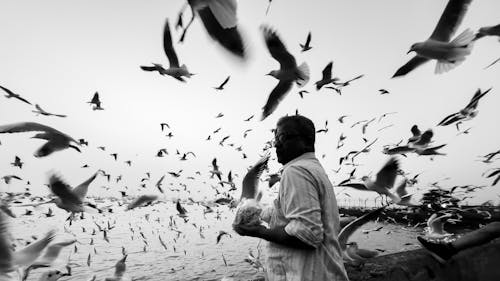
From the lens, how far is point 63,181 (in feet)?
10.6

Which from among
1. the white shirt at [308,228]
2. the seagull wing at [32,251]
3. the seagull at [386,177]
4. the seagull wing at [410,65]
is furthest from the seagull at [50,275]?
the seagull wing at [410,65]

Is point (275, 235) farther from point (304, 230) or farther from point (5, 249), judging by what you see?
point (5, 249)

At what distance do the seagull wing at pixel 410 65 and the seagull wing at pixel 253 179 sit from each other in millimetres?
1261

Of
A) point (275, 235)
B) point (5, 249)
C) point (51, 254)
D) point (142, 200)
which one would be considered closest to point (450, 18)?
point (275, 235)

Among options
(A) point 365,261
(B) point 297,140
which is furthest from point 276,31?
(A) point 365,261

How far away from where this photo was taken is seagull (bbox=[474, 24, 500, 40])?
1.86 metres

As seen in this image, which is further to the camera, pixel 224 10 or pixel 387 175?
pixel 387 175

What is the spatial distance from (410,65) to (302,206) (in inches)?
51.9

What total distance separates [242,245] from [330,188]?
96.2 feet

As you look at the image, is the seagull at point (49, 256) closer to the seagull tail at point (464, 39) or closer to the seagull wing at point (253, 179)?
the seagull wing at point (253, 179)

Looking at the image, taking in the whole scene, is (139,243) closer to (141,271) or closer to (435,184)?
(141,271)

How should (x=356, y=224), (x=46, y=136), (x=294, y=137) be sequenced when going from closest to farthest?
(x=294, y=137)
(x=46, y=136)
(x=356, y=224)

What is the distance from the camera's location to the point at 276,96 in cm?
257

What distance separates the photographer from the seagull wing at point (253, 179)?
2.70 m
